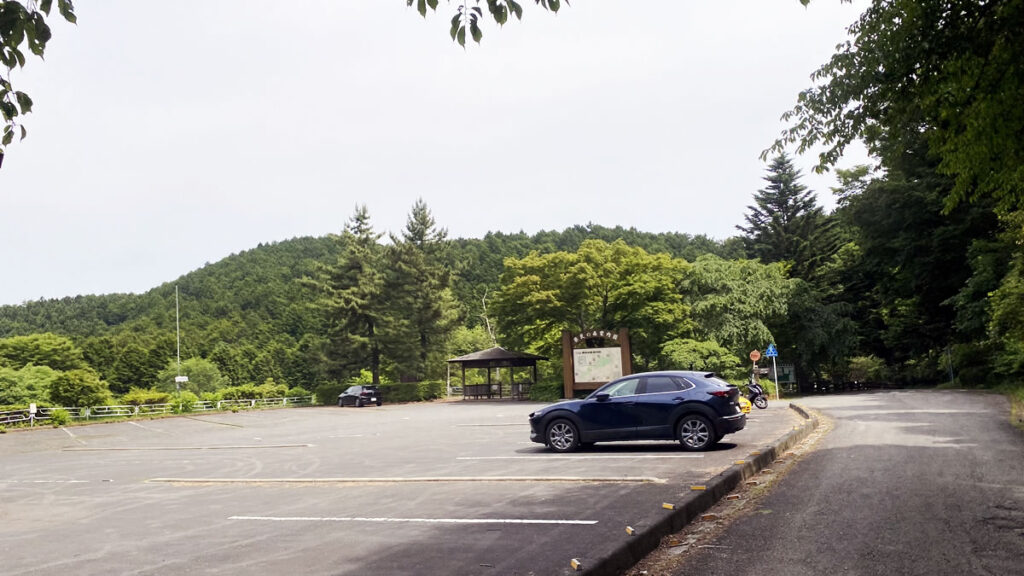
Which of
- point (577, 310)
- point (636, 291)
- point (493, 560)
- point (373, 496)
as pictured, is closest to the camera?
point (493, 560)

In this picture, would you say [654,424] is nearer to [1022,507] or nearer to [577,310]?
[1022,507]

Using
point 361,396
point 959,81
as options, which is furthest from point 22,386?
point 959,81

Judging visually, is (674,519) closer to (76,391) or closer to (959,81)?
(959,81)

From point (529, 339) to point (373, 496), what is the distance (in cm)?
3938

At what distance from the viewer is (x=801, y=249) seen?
60.0m

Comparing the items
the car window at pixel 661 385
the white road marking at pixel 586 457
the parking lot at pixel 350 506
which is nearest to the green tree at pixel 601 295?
the parking lot at pixel 350 506

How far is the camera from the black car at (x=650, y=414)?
13234mm

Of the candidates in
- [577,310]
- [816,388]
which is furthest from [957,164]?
[816,388]

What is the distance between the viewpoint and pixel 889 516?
7113mm

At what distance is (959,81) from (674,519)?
16.3 ft

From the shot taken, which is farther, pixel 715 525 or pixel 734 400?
pixel 734 400

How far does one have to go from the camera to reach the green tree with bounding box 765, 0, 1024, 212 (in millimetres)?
6617

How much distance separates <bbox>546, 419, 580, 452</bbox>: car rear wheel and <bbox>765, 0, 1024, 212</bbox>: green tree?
26.4ft

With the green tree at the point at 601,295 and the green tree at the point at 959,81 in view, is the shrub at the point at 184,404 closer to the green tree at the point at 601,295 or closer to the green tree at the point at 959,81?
the green tree at the point at 601,295
